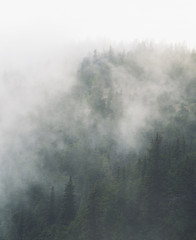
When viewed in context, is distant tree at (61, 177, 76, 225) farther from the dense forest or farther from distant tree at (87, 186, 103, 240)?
distant tree at (87, 186, 103, 240)

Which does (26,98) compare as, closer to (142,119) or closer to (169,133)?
(142,119)

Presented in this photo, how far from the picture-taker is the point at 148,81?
162 metres

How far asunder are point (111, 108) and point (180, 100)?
40655mm

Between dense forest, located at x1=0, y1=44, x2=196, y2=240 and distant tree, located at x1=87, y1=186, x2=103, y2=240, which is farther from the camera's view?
dense forest, located at x1=0, y1=44, x2=196, y2=240

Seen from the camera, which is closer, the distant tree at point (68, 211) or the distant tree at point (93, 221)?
the distant tree at point (93, 221)

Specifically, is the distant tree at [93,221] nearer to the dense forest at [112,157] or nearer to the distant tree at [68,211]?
the dense forest at [112,157]

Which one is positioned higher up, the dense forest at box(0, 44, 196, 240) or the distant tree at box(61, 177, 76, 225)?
the dense forest at box(0, 44, 196, 240)

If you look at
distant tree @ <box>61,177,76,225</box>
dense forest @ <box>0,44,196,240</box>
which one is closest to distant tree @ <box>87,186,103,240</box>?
Result: dense forest @ <box>0,44,196,240</box>

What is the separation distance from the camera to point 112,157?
108625 millimetres

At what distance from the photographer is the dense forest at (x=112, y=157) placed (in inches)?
1727

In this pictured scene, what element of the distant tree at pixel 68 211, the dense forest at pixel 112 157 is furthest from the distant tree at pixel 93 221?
the distant tree at pixel 68 211

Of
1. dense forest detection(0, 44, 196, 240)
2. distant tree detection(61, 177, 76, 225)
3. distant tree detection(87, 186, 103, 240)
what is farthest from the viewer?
distant tree detection(61, 177, 76, 225)

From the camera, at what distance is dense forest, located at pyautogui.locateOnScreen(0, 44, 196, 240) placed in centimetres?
4388

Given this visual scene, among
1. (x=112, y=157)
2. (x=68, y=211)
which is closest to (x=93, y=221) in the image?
(x=68, y=211)
